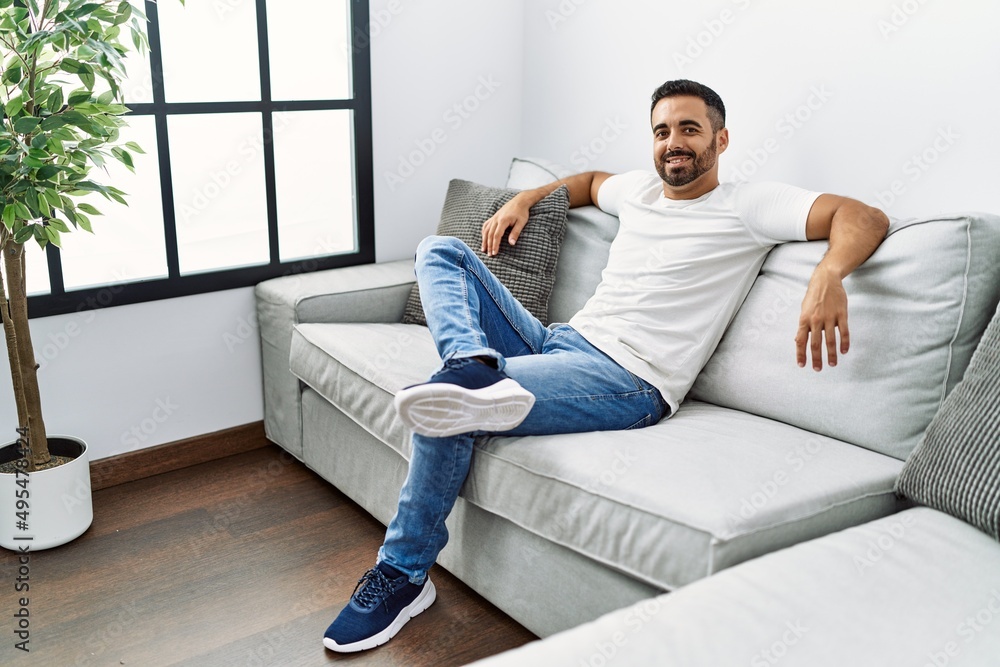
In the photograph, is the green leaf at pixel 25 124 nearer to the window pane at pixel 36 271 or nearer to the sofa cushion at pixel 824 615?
the window pane at pixel 36 271

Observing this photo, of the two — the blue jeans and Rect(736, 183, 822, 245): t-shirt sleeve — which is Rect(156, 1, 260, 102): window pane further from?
Rect(736, 183, 822, 245): t-shirt sleeve

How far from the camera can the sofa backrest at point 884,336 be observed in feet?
5.69

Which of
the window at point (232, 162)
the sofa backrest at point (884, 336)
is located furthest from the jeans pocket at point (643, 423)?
the window at point (232, 162)

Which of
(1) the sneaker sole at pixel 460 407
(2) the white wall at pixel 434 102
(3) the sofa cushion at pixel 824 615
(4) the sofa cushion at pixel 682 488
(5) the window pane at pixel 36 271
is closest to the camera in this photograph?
(3) the sofa cushion at pixel 824 615

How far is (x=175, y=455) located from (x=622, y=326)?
1469mm

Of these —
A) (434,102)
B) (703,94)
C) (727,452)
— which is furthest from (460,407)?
(434,102)

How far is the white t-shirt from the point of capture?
200 centimetres

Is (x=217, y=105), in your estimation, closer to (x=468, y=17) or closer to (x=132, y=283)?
(x=132, y=283)

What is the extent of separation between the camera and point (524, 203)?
2.50 metres

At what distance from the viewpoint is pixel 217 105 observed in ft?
8.55

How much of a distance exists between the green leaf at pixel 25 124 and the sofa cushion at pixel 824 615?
1434 millimetres

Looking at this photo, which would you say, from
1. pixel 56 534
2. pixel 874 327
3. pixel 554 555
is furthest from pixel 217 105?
pixel 874 327

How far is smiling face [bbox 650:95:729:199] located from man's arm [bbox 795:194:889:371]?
31 cm

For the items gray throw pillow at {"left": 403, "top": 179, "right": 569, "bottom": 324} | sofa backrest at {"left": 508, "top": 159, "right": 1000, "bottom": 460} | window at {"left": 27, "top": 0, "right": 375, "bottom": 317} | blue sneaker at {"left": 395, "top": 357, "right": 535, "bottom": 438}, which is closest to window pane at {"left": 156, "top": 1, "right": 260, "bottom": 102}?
window at {"left": 27, "top": 0, "right": 375, "bottom": 317}
